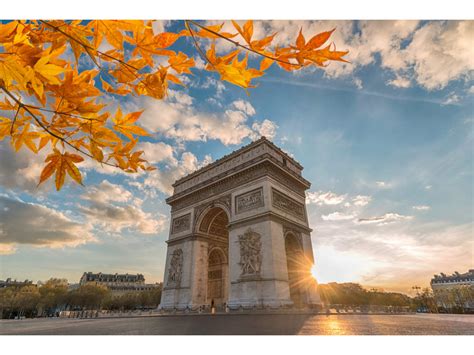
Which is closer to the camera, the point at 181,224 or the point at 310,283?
the point at 310,283

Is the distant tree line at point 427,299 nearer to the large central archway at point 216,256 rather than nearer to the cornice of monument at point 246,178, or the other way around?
the large central archway at point 216,256

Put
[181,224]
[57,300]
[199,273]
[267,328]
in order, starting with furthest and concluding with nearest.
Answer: [57,300] → [181,224] → [199,273] → [267,328]

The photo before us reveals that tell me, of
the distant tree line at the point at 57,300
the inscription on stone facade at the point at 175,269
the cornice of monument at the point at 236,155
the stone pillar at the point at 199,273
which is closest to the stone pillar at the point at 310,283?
the cornice of monument at the point at 236,155

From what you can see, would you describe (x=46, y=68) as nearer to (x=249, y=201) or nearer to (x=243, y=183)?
(x=249, y=201)

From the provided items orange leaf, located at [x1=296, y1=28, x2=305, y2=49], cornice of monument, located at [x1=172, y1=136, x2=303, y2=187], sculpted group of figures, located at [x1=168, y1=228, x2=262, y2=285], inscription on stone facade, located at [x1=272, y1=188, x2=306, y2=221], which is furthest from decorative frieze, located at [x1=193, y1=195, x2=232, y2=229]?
orange leaf, located at [x1=296, y1=28, x2=305, y2=49]

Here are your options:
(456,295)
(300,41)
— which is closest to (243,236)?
(300,41)

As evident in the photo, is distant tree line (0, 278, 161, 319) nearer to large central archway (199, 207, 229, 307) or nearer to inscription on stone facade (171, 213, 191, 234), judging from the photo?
inscription on stone facade (171, 213, 191, 234)
